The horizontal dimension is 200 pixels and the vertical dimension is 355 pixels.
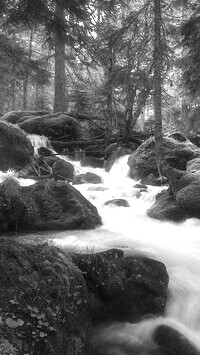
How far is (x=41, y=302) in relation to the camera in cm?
359

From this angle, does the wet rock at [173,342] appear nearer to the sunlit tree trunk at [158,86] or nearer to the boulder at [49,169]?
the sunlit tree trunk at [158,86]

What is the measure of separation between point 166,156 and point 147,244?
7.07 m

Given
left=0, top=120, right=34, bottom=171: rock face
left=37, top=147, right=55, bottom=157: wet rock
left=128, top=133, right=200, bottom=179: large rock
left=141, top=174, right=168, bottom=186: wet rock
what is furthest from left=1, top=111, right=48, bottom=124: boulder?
left=141, top=174, right=168, bottom=186: wet rock

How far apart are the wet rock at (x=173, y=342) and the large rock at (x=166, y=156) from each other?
9.44 meters

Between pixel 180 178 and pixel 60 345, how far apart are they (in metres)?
7.27

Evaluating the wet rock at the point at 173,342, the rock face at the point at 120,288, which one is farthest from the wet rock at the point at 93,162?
the wet rock at the point at 173,342

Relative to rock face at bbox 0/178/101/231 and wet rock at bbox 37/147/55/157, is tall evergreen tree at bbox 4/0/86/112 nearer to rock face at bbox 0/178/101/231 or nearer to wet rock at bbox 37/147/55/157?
rock face at bbox 0/178/101/231

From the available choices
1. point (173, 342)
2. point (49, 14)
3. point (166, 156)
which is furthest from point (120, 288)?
point (166, 156)

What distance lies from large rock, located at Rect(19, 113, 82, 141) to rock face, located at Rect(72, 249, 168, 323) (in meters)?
12.7

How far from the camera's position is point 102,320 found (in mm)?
4734

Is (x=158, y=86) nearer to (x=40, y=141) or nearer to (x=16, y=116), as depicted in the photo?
(x=40, y=141)

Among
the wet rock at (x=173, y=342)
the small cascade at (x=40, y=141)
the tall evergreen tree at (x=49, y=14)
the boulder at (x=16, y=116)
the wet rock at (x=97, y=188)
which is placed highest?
the tall evergreen tree at (x=49, y=14)

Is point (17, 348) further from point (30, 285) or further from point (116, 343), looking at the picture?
point (116, 343)

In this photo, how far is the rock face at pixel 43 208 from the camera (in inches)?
291
